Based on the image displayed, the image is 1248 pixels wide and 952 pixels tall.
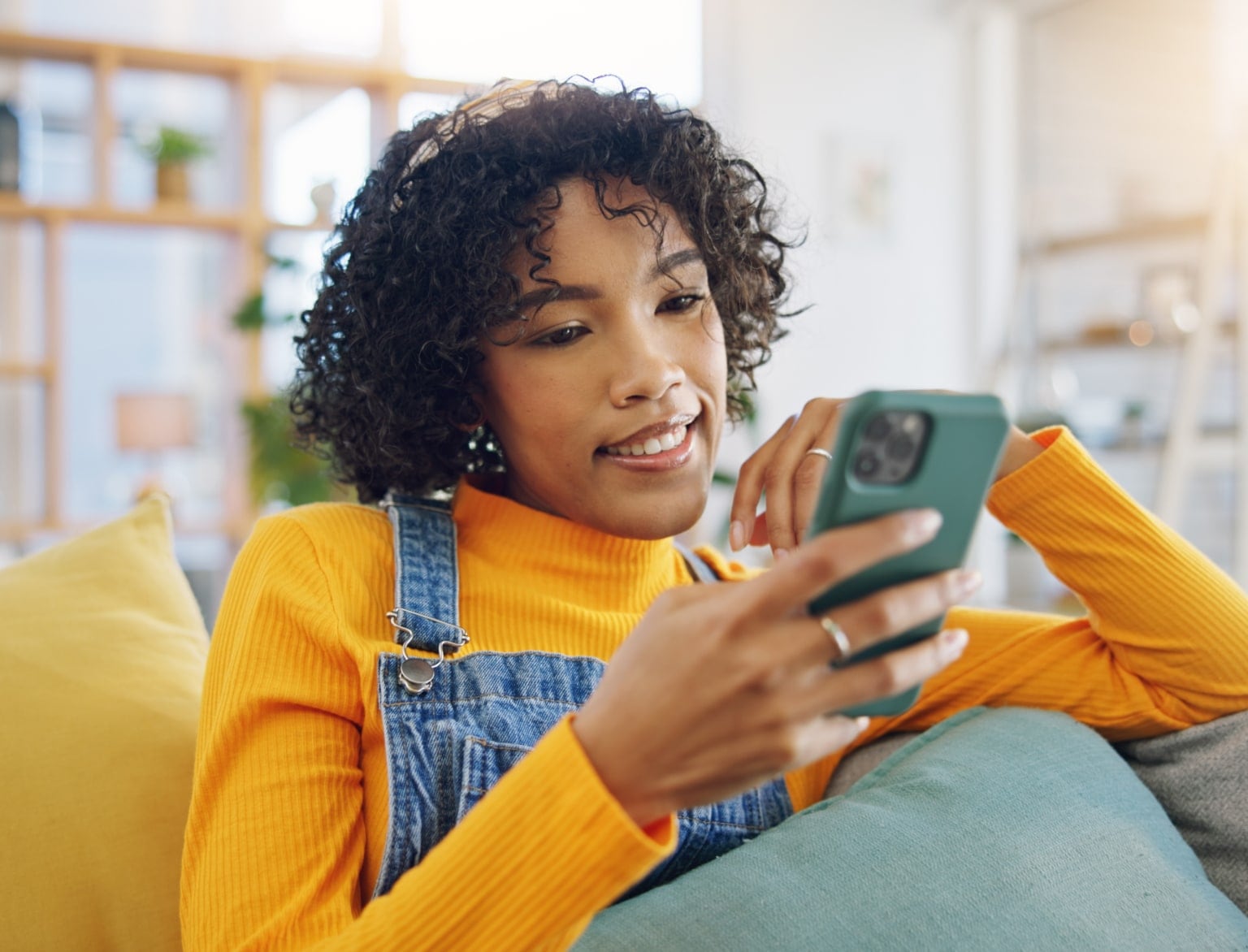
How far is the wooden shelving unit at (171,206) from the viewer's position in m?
4.26

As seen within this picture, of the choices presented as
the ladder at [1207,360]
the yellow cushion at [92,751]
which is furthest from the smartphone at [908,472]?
the ladder at [1207,360]

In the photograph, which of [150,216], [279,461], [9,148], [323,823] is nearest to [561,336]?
[323,823]

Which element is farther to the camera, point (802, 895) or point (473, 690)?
point (473, 690)

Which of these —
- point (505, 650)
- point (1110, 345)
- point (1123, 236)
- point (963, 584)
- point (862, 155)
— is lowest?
point (505, 650)

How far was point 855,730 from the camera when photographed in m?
0.60

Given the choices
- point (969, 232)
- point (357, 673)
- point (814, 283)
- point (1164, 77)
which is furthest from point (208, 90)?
point (357, 673)

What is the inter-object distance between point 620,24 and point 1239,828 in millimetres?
4417

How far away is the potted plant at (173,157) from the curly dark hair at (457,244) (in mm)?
3519

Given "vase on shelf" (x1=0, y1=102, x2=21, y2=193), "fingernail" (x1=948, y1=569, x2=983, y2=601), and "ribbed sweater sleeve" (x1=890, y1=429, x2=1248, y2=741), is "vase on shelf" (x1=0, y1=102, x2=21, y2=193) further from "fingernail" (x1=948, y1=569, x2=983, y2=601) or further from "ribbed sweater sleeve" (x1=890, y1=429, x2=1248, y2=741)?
"fingernail" (x1=948, y1=569, x2=983, y2=601)

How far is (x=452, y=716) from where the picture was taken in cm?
92

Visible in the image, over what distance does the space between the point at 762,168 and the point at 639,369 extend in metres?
3.17

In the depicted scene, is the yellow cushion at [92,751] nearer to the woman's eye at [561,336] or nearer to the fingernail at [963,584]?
the woman's eye at [561,336]

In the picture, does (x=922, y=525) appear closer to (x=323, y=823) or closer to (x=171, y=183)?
(x=323, y=823)

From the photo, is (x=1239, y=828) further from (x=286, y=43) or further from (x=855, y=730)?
(x=286, y=43)
